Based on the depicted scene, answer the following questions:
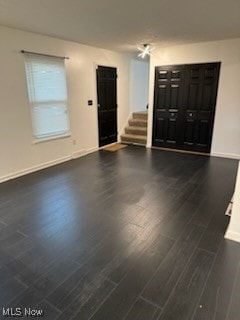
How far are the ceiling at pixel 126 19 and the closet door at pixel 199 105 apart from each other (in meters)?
0.74

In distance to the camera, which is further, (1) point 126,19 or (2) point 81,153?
(2) point 81,153

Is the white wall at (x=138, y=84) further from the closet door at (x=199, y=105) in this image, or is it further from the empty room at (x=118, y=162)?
the closet door at (x=199, y=105)

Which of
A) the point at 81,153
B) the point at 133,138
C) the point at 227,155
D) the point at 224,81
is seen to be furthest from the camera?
the point at 133,138

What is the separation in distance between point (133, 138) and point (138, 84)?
7.11 ft

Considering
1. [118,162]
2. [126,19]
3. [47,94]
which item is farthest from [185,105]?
[47,94]

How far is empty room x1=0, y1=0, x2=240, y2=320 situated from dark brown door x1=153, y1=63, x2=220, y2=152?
0.02 m

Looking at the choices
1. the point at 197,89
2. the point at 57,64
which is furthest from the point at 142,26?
the point at 197,89

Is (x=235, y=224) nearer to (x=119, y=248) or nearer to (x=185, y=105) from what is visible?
(x=119, y=248)

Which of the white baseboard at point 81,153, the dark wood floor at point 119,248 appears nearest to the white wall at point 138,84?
the white baseboard at point 81,153

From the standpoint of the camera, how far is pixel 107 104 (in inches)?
230

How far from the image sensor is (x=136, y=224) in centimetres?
251

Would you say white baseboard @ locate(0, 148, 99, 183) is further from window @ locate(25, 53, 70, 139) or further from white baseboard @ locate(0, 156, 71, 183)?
window @ locate(25, 53, 70, 139)

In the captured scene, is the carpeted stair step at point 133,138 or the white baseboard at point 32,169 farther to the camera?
the carpeted stair step at point 133,138

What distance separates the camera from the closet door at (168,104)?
526 centimetres
